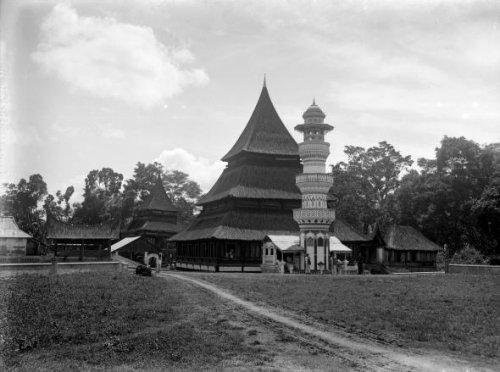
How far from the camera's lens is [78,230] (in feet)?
164

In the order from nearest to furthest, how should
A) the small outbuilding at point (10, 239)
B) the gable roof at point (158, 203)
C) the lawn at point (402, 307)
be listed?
the lawn at point (402, 307) → the small outbuilding at point (10, 239) → the gable roof at point (158, 203)

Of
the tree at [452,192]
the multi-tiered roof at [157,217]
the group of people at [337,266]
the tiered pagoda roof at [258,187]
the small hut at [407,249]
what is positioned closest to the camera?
the group of people at [337,266]

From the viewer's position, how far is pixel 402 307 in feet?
65.0

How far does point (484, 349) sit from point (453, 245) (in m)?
51.5

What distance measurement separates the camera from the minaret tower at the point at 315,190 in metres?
40.7

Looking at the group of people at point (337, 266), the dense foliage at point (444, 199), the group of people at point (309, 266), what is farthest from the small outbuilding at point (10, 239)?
the dense foliage at point (444, 199)

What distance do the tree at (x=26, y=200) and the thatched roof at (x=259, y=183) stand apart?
3435cm

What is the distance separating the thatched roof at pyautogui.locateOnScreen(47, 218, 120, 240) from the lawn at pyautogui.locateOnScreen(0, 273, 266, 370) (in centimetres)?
2640

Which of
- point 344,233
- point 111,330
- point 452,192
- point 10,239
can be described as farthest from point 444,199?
point 111,330

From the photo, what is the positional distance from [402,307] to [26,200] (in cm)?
6781

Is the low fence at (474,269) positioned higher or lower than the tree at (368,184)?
lower

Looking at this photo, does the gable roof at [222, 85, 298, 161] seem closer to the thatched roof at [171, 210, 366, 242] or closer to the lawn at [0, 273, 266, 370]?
the thatched roof at [171, 210, 366, 242]

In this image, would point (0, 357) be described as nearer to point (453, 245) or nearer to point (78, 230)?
point (78, 230)

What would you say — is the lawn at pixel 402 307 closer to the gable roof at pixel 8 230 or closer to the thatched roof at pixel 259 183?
the thatched roof at pixel 259 183
